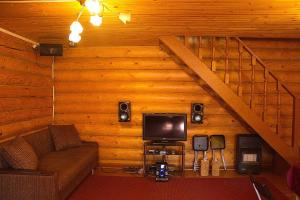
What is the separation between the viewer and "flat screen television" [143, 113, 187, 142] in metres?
4.58

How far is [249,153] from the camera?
177 inches

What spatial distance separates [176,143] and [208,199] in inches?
50.8

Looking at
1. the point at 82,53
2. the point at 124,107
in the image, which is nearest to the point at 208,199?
the point at 124,107

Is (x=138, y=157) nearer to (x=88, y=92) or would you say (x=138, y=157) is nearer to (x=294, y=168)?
(x=88, y=92)

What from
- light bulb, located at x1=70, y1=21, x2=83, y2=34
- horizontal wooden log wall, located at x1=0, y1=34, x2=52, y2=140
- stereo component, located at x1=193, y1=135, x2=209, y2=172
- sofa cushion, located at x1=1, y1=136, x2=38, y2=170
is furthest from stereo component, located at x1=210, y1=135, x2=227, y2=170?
light bulb, located at x1=70, y1=21, x2=83, y2=34

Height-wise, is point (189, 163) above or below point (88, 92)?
below

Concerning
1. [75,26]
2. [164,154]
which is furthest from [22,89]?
[164,154]

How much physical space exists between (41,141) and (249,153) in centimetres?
354

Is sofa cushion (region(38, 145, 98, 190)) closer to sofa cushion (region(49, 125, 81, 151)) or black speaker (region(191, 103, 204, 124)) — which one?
sofa cushion (region(49, 125, 81, 151))

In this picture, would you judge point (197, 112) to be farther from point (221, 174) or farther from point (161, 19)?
point (161, 19)

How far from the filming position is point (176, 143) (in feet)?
14.9

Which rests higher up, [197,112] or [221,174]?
[197,112]

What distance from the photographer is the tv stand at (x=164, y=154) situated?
4.49 m

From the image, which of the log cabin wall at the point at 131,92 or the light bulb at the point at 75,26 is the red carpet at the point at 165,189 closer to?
the log cabin wall at the point at 131,92
